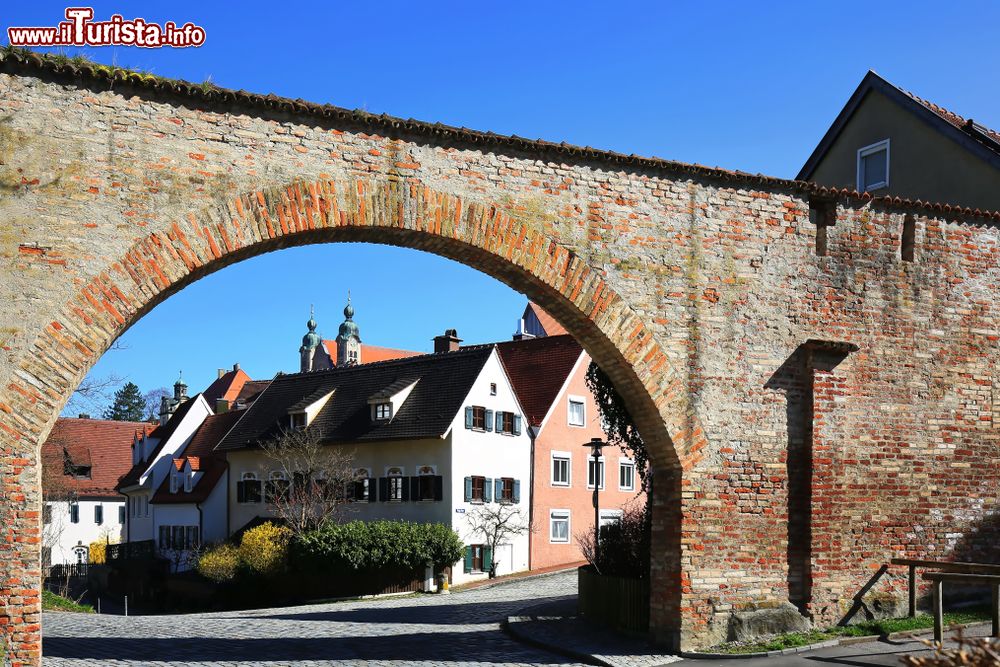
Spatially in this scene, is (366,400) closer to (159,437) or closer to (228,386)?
(159,437)

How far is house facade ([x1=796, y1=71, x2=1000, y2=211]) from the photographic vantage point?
1898 cm

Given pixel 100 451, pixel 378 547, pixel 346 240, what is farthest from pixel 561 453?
pixel 100 451

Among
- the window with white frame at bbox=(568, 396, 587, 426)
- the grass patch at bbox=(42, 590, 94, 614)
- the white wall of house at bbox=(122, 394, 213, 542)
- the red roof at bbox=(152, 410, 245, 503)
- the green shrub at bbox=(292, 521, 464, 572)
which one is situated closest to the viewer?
the grass patch at bbox=(42, 590, 94, 614)

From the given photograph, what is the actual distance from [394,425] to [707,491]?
77.0ft

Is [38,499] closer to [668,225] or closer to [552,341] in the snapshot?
[668,225]

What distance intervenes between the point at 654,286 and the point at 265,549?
23211 mm

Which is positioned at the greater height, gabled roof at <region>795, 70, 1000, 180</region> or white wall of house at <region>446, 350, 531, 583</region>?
gabled roof at <region>795, 70, 1000, 180</region>

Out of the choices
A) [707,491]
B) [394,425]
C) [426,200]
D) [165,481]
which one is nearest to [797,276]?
[707,491]

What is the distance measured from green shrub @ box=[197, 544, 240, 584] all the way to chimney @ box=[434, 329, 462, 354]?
517 inches

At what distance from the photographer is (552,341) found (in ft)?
128

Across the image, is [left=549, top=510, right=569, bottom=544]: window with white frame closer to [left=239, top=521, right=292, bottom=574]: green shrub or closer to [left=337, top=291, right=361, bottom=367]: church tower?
[left=239, top=521, right=292, bottom=574]: green shrub

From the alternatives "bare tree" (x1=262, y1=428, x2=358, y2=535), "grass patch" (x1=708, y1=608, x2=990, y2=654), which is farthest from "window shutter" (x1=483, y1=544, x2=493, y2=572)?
"grass patch" (x1=708, y1=608, x2=990, y2=654)

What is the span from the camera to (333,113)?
11.3 m

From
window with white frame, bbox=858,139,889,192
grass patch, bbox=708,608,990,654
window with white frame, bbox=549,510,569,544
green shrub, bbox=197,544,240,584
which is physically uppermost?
window with white frame, bbox=858,139,889,192
